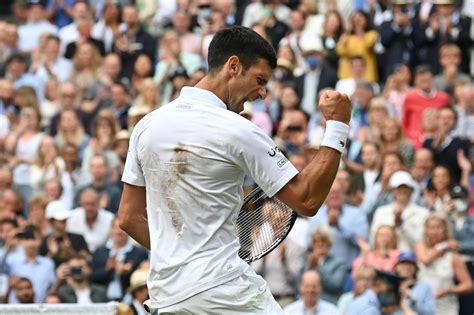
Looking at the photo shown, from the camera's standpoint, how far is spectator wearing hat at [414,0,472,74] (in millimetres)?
17125

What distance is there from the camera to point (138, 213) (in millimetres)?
6578

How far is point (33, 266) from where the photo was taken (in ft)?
45.9

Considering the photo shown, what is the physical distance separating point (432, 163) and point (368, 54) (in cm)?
328

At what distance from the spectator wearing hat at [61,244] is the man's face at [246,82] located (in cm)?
799

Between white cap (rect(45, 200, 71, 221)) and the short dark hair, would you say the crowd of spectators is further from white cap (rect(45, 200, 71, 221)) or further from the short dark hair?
the short dark hair

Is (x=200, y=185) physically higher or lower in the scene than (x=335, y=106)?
lower

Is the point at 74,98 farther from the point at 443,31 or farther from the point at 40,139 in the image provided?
the point at 443,31

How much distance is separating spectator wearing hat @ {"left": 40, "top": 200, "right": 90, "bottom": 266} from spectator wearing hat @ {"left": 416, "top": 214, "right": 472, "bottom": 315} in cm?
335

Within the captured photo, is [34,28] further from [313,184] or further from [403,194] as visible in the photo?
[313,184]

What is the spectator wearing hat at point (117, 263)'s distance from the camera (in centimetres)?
1352

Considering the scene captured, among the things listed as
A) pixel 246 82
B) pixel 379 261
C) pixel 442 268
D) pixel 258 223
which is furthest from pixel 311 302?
pixel 246 82

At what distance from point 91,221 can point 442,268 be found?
381 cm

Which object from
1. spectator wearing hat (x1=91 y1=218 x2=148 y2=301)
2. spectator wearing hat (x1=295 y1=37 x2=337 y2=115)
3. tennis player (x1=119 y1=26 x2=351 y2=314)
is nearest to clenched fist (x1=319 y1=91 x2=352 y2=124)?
tennis player (x1=119 y1=26 x2=351 y2=314)

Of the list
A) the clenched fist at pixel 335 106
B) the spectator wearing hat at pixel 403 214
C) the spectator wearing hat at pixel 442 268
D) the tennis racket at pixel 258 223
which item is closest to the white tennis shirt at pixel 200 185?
the clenched fist at pixel 335 106
